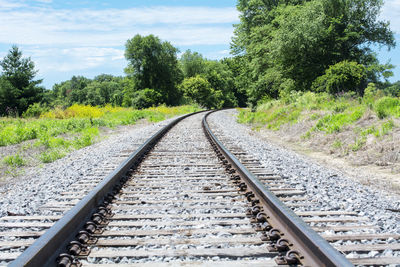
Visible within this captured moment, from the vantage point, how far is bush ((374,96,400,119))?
330 inches

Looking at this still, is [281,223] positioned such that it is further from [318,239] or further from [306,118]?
[306,118]

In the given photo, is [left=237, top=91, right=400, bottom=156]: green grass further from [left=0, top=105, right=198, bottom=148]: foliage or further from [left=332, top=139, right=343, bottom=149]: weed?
[left=0, top=105, right=198, bottom=148]: foliage

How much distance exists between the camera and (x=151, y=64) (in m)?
65.9

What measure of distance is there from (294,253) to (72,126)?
13.3 meters

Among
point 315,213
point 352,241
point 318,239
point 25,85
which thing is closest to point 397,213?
point 315,213

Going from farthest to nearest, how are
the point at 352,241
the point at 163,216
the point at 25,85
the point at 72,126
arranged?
1. the point at 25,85
2. the point at 72,126
3. the point at 163,216
4. the point at 352,241

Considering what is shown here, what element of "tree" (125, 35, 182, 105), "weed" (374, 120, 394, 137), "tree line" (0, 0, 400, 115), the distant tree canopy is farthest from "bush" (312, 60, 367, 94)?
"tree" (125, 35, 182, 105)

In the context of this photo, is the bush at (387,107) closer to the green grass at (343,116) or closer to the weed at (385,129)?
the green grass at (343,116)

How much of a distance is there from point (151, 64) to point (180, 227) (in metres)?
65.1

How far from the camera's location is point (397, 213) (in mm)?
3604

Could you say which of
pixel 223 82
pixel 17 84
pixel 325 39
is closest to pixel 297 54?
pixel 325 39

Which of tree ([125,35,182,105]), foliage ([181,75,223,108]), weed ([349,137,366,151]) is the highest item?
tree ([125,35,182,105])

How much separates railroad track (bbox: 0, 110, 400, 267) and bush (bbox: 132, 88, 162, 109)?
185ft

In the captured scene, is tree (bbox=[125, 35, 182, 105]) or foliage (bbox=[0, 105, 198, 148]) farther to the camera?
tree (bbox=[125, 35, 182, 105])
